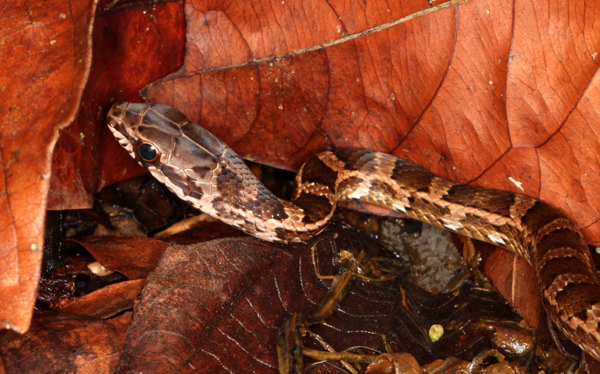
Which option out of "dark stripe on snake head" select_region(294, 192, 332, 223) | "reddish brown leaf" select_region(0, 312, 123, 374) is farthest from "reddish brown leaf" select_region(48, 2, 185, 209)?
"dark stripe on snake head" select_region(294, 192, 332, 223)

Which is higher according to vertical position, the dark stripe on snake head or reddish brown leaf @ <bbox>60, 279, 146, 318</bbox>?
the dark stripe on snake head

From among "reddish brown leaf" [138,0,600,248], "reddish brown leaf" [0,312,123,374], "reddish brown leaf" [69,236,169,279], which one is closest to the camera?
"reddish brown leaf" [0,312,123,374]

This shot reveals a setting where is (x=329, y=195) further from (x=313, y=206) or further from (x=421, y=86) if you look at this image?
(x=421, y=86)

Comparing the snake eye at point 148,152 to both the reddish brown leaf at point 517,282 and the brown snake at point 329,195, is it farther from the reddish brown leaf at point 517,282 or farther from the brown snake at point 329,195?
the reddish brown leaf at point 517,282

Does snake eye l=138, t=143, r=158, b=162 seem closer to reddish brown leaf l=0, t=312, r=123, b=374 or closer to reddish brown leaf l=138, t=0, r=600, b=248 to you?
reddish brown leaf l=138, t=0, r=600, b=248

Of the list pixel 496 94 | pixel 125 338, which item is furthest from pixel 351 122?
pixel 125 338

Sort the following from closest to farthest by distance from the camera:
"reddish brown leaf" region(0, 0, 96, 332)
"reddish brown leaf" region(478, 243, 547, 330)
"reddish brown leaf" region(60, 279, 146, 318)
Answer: "reddish brown leaf" region(0, 0, 96, 332)
"reddish brown leaf" region(60, 279, 146, 318)
"reddish brown leaf" region(478, 243, 547, 330)
